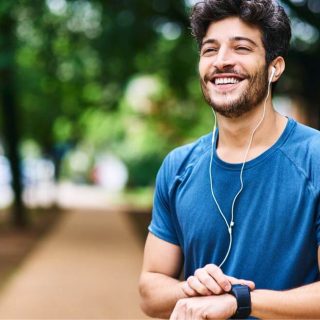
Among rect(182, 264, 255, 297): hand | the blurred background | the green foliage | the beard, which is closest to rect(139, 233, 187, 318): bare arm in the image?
rect(182, 264, 255, 297): hand

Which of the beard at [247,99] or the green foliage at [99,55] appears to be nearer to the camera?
the beard at [247,99]

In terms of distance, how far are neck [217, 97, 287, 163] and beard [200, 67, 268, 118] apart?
27mm

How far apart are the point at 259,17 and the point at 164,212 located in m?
0.73

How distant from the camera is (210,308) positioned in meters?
2.24

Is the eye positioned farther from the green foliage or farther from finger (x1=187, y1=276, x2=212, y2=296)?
the green foliage

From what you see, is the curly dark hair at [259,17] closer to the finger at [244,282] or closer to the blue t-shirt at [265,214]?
the blue t-shirt at [265,214]

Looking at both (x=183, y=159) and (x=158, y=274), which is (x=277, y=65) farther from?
(x=158, y=274)

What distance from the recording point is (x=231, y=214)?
2.33 m

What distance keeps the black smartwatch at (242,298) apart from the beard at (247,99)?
1.78 ft

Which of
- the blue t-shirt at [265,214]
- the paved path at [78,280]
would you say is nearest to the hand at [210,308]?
the blue t-shirt at [265,214]

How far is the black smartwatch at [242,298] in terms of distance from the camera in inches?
88.2

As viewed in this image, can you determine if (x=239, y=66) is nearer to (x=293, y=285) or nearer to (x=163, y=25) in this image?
(x=293, y=285)

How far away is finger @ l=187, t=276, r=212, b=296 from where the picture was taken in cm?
227

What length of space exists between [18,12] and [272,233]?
12709 mm
